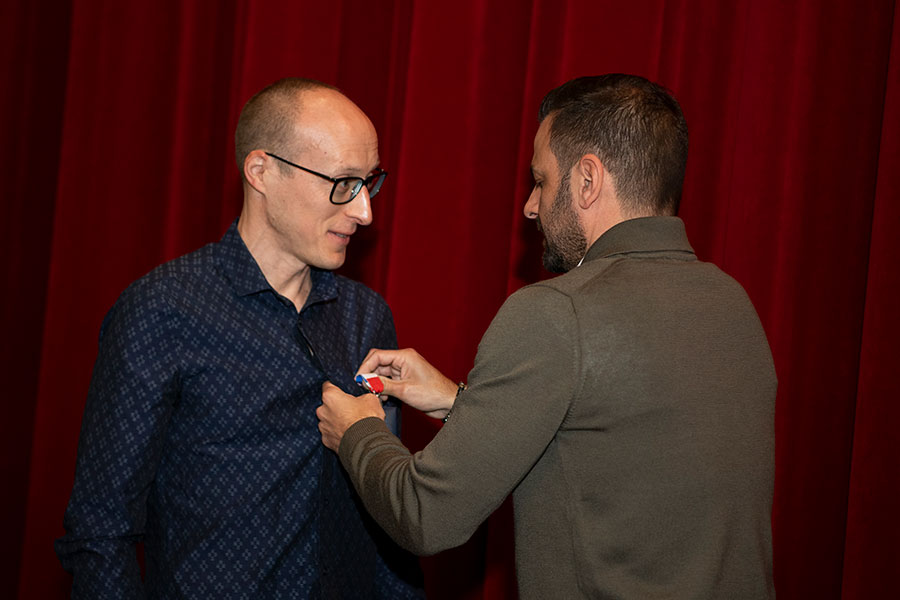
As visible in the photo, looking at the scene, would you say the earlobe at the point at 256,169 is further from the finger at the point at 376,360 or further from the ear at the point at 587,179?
the ear at the point at 587,179

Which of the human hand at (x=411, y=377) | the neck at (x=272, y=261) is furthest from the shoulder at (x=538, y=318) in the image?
the neck at (x=272, y=261)

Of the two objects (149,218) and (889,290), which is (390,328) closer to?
(149,218)

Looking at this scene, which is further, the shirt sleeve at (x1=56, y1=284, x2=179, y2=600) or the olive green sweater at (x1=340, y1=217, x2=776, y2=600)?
the shirt sleeve at (x1=56, y1=284, x2=179, y2=600)

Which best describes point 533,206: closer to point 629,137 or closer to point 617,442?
point 629,137

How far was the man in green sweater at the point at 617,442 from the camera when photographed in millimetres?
1177

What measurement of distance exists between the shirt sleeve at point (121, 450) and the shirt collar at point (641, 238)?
782 mm

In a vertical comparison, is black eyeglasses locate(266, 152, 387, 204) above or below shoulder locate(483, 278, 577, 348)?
above

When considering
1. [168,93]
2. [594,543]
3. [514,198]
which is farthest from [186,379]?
[168,93]

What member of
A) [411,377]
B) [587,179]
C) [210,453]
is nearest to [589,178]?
[587,179]

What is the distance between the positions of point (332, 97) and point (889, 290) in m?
1.40

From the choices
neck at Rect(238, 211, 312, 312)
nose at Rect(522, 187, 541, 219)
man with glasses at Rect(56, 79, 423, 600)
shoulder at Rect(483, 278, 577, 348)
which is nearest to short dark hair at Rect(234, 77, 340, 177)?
man with glasses at Rect(56, 79, 423, 600)

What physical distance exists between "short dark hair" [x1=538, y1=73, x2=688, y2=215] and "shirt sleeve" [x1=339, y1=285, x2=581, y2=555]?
0.29 meters

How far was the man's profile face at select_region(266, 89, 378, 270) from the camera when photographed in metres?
1.56

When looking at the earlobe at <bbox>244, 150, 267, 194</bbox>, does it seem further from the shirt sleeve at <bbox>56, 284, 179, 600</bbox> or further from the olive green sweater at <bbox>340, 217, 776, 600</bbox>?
the olive green sweater at <bbox>340, 217, 776, 600</bbox>
